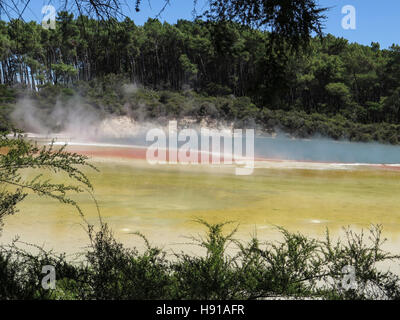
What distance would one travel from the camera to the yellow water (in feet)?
25.4

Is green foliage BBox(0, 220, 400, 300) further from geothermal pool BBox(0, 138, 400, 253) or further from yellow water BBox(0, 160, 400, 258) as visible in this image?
yellow water BBox(0, 160, 400, 258)

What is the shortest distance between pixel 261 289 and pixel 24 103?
39.7 m

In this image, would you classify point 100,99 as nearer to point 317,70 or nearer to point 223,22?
point 317,70

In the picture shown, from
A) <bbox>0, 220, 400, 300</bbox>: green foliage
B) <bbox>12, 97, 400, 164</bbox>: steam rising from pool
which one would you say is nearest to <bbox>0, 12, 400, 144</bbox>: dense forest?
<bbox>12, 97, 400, 164</bbox>: steam rising from pool

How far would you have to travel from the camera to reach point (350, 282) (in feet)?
13.7

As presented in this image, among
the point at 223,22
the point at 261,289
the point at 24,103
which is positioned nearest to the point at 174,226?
the point at 261,289

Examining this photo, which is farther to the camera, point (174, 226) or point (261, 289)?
point (174, 226)

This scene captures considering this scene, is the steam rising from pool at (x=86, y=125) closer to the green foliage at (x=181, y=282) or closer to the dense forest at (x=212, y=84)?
the dense forest at (x=212, y=84)

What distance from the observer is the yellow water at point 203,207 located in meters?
7.75

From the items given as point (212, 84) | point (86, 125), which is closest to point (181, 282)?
point (86, 125)

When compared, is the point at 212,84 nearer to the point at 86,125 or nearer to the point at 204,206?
the point at 86,125
